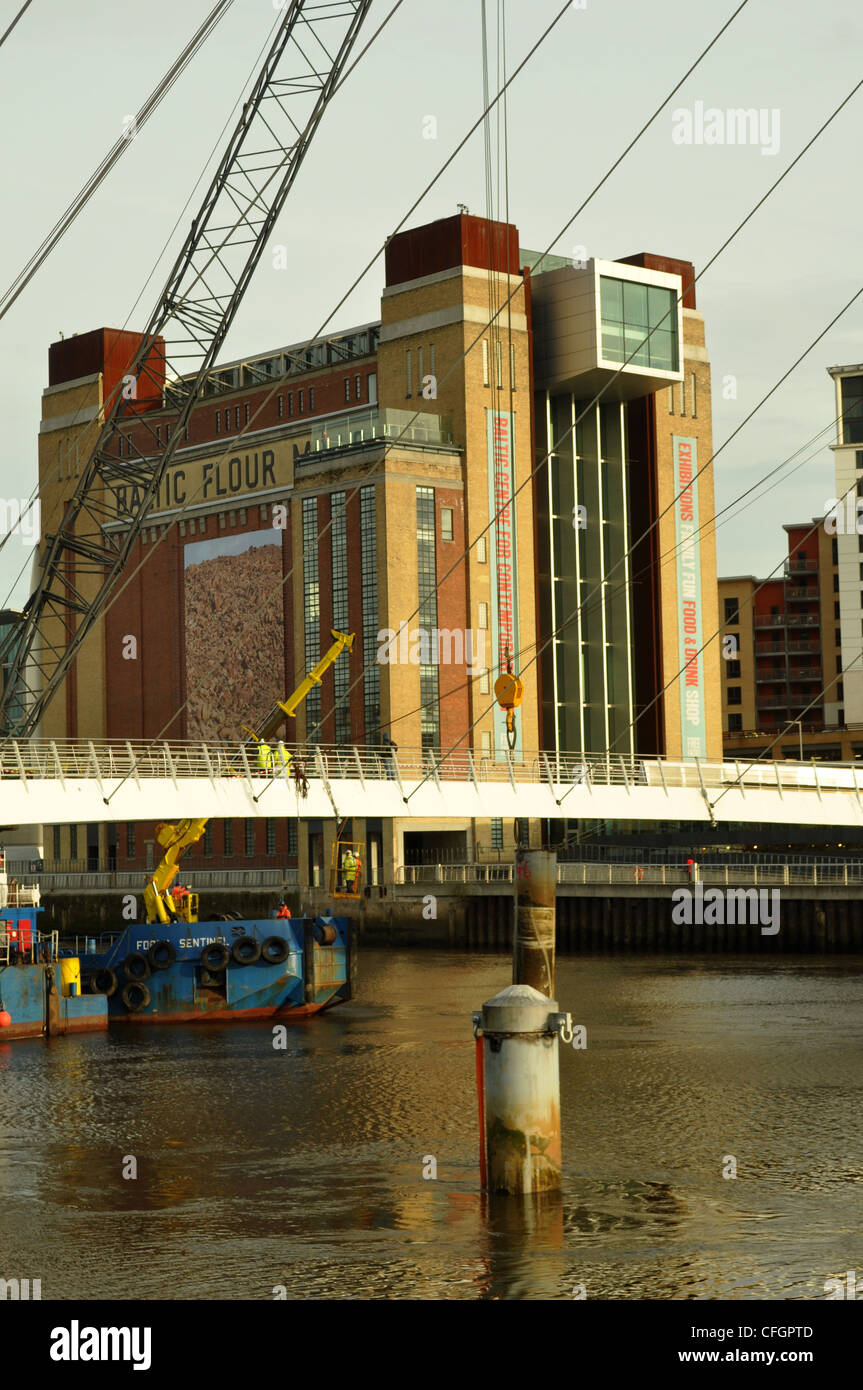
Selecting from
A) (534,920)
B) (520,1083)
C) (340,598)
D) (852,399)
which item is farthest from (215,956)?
(852,399)

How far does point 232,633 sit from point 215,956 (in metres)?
61.7

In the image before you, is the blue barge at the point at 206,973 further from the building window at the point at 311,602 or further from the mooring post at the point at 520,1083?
the building window at the point at 311,602

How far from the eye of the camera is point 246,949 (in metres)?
46.4

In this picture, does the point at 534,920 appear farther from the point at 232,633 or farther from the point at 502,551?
the point at 232,633

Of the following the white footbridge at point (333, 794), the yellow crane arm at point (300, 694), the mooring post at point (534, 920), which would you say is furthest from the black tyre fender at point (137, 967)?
the yellow crane arm at point (300, 694)

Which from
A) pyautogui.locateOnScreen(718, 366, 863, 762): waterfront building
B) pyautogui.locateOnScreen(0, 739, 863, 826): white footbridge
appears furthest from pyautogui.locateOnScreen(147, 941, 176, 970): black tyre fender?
pyautogui.locateOnScreen(718, 366, 863, 762): waterfront building

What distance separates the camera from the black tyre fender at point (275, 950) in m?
46.5

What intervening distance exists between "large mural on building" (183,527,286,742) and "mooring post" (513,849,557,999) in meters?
61.8

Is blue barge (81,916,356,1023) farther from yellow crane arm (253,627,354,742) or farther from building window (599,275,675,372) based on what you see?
building window (599,275,675,372)

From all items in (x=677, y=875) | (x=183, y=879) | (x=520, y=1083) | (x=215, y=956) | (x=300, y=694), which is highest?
(x=300, y=694)

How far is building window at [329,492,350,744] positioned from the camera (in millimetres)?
96312

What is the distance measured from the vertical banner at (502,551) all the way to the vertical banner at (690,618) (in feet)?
37.8
